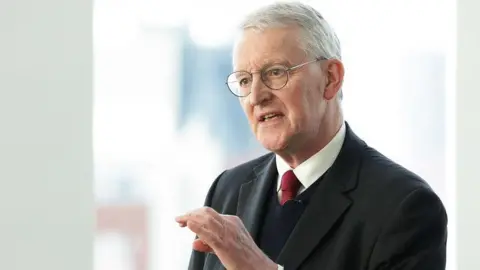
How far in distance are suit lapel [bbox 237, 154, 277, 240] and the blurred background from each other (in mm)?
1274

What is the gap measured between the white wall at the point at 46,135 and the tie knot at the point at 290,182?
1.34m

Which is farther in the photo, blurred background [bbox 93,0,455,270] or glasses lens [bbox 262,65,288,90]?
blurred background [bbox 93,0,455,270]

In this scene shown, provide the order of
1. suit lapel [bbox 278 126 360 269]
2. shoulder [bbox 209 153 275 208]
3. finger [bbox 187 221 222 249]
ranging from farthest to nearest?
shoulder [bbox 209 153 275 208] → suit lapel [bbox 278 126 360 269] → finger [bbox 187 221 222 249]

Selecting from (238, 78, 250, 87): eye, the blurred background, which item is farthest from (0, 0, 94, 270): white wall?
(238, 78, 250, 87): eye

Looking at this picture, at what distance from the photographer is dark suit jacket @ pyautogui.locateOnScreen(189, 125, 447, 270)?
1.60 m

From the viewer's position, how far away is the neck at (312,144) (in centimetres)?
179

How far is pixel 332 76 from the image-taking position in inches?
72.4

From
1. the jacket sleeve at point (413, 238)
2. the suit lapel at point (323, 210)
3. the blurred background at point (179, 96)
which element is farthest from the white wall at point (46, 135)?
the jacket sleeve at point (413, 238)

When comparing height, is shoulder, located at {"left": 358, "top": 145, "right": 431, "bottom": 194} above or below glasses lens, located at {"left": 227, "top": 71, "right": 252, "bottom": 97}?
below

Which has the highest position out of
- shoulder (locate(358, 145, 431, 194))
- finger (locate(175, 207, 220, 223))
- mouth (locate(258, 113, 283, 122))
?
mouth (locate(258, 113, 283, 122))

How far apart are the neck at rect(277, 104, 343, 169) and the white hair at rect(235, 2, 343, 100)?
151mm

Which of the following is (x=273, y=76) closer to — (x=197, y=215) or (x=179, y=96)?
(x=197, y=215)

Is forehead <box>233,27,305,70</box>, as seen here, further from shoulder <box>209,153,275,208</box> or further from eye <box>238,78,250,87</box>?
shoulder <box>209,153,275,208</box>
